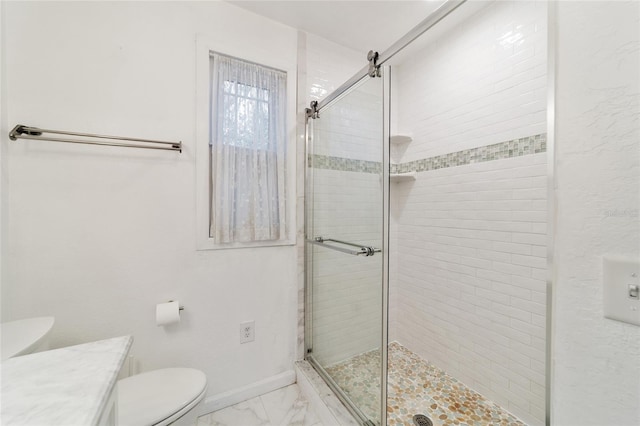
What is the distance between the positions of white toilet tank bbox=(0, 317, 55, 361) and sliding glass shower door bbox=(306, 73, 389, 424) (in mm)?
1288

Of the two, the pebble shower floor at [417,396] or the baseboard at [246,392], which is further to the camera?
the baseboard at [246,392]

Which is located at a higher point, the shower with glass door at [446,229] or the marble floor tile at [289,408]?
the shower with glass door at [446,229]

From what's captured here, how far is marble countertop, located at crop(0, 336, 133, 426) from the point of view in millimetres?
440

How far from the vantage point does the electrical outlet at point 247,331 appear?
1.58m

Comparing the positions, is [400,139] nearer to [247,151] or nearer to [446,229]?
[446,229]

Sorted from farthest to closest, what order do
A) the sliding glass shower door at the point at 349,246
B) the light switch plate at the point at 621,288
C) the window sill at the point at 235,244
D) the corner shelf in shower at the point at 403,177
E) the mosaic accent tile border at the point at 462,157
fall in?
1. the corner shelf in shower at the point at 403,177
2. the window sill at the point at 235,244
3. the mosaic accent tile border at the point at 462,157
4. the sliding glass shower door at the point at 349,246
5. the light switch plate at the point at 621,288

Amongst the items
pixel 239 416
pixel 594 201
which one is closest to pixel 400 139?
pixel 594 201

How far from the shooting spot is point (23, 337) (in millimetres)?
929

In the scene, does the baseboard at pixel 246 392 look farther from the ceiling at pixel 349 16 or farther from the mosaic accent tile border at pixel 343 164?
the ceiling at pixel 349 16

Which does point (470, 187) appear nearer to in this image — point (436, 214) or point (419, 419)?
point (436, 214)

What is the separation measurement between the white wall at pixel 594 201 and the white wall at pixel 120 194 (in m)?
1.44

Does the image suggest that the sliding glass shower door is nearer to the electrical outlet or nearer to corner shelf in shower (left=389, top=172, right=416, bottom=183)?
the electrical outlet

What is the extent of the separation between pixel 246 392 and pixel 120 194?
137 cm

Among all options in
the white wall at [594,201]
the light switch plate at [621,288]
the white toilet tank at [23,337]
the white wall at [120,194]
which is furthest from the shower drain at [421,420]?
the white toilet tank at [23,337]
